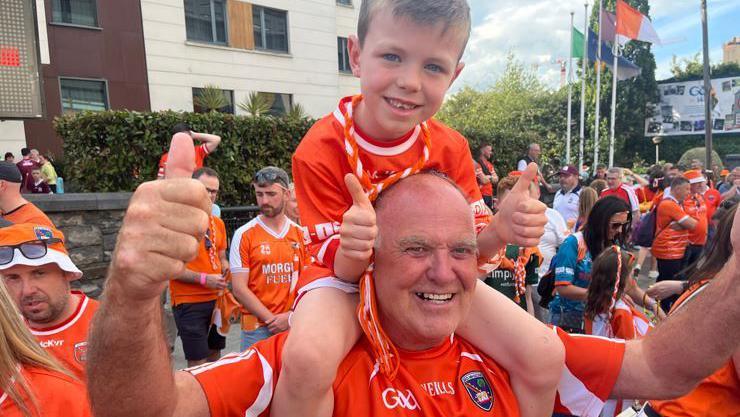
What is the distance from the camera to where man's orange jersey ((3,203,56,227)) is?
3917mm

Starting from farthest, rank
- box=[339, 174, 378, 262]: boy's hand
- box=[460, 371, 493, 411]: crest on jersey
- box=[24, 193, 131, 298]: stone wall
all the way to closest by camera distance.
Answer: box=[24, 193, 131, 298]: stone wall, box=[460, 371, 493, 411]: crest on jersey, box=[339, 174, 378, 262]: boy's hand

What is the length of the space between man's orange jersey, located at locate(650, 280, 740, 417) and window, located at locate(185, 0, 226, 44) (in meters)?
17.0

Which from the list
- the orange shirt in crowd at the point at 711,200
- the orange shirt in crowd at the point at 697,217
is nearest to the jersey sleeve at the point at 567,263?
the orange shirt in crowd at the point at 697,217

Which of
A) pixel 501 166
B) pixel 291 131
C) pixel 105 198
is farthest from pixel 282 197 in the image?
pixel 501 166

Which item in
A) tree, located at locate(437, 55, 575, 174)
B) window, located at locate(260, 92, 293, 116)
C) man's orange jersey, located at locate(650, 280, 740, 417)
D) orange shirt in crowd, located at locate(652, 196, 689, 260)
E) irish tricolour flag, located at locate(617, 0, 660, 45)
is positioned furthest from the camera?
tree, located at locate(437, 55, 575, 174)

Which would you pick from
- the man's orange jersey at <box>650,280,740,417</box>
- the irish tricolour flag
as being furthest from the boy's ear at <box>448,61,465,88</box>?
the irish tricolour flag

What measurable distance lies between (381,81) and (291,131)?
785cm

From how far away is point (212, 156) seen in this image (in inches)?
333

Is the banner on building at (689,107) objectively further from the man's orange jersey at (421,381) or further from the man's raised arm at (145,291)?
the man's raised arm at (145,291)

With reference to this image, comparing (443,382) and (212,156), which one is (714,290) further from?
(212,156)

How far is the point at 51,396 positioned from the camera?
5.58 ft

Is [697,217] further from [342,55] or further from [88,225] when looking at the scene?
[342,55]

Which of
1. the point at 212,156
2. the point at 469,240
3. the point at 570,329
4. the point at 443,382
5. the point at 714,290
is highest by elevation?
the point at 212,156

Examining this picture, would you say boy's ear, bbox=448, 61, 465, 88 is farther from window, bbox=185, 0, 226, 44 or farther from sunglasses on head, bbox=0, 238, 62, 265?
window, bbox=185, 0, 226, 44
